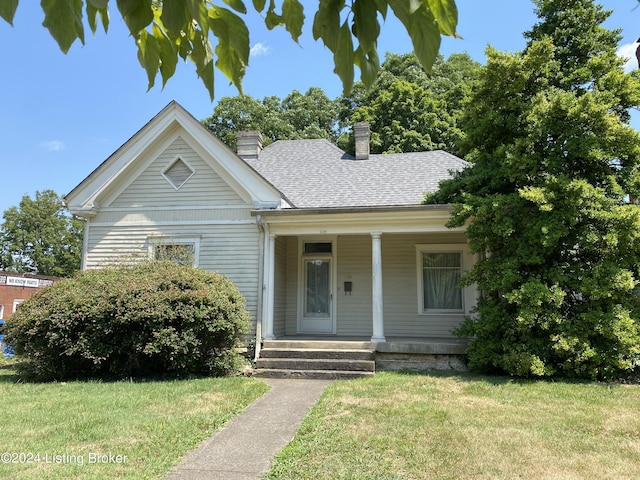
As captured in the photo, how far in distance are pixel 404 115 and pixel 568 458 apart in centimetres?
2058

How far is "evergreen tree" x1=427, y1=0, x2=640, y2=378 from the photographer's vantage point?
25.6 feet

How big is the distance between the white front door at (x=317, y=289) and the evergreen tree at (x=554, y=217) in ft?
14.0

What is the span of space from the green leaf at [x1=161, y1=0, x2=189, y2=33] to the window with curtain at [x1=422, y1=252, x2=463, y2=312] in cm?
1130

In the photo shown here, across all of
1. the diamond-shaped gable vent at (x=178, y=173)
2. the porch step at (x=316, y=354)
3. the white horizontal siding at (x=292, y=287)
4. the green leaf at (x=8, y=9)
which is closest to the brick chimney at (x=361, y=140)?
the white horizontal siding at (x=292, y=287)

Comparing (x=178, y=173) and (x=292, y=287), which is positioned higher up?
(x=178, y=173)

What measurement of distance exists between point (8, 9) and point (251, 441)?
4980 mm

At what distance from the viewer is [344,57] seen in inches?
50.6

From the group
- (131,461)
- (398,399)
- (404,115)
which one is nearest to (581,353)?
(398,399)

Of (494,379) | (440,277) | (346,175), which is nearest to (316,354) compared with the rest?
(494,379)

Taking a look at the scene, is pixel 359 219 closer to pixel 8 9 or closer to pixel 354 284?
pixel 354 284

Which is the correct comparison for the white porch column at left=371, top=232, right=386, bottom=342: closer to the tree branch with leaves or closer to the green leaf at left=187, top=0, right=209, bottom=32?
the tree branch with leaves

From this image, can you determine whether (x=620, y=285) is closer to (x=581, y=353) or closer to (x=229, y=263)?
(x=581, y=353)

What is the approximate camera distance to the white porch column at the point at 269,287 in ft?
33.1

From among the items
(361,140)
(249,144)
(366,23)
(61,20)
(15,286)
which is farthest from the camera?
(15,286)
